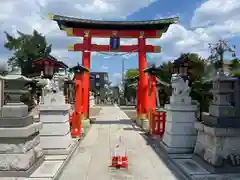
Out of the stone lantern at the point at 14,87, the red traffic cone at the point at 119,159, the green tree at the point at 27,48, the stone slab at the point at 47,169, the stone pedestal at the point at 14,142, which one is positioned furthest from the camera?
the green tree at the point at 27,48

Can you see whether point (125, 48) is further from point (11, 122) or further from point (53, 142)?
point (11, 122)

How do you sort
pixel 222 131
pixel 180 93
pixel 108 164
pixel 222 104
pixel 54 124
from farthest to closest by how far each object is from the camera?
pixel 180 93 → pixel 54 124 → pixel 108 164 → pixel 222 104 → pixel 222 131

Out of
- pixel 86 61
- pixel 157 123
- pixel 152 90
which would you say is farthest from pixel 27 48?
pixel 157 123

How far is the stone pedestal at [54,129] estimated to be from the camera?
25.1ft

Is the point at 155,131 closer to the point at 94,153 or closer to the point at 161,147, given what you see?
the point at 161,147

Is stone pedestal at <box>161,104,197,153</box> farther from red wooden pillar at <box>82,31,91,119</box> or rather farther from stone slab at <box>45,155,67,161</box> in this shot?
red wooden pillar at <box>82,31,91,119</box>

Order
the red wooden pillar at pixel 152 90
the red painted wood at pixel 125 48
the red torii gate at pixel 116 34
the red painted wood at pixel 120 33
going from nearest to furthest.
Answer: the red wooden pillar at pixel 152 90
the red torii gate at pixel 116 34
the red painted wood at pixel 120 33
the red painted wood at pixel 125 48

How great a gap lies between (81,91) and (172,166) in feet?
30.4

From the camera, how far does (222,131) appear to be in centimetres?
568

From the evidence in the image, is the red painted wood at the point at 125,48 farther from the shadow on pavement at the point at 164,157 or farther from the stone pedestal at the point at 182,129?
the stone pedestal at the point at 182,129

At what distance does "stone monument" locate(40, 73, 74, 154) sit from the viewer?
7.68m

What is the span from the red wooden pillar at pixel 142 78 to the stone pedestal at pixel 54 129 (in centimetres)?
783

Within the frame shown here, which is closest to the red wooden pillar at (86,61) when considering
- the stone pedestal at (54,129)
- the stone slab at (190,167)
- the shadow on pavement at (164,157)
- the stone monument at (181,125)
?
the shadow on pavement at (164,157)

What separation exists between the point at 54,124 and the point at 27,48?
2530 cm
